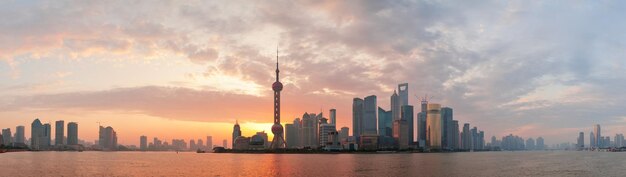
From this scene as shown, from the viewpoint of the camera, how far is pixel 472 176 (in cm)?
14125

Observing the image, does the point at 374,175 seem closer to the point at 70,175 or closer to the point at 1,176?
the point at 70,175

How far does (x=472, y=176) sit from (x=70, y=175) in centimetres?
10643

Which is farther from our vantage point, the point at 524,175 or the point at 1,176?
the point at 524,175

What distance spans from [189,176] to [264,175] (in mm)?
19982

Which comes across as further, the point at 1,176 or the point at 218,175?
the point at 218,175

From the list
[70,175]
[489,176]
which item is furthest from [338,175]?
[70,175]

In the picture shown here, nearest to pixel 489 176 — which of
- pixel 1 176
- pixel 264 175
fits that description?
pixel 264 175

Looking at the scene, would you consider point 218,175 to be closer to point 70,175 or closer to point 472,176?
point 70,175

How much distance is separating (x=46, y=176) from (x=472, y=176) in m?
111

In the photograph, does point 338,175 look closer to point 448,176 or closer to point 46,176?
point 448,176

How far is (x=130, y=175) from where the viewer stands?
145 m

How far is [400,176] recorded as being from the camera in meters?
136

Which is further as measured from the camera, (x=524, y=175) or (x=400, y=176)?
(x=524, y=175)

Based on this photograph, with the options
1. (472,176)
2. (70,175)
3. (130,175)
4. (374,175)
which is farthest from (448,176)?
(70,175)
